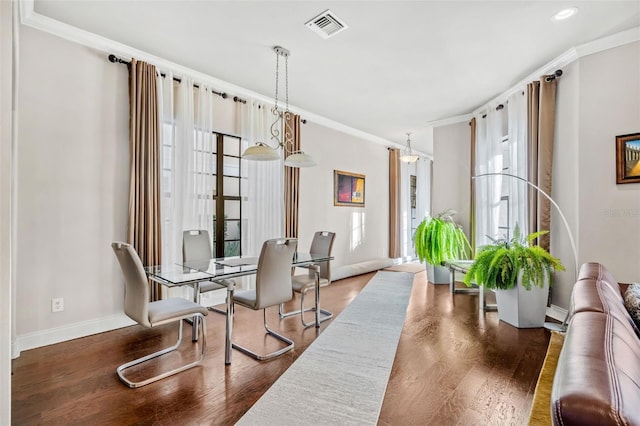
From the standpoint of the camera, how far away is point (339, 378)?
220 cm

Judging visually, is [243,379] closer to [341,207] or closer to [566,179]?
[566,179]

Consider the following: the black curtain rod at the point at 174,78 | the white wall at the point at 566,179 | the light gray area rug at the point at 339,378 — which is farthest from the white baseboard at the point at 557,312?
the black curtain rod at the point at 174,78

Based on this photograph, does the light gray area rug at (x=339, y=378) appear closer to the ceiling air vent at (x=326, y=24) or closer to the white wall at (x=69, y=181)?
the white wall at (x=69, y=181)

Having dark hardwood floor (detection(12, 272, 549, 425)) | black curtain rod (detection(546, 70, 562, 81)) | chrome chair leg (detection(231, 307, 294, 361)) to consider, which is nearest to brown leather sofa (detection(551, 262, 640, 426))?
dark hardwood floor (detection(12, 272, 549, 425))

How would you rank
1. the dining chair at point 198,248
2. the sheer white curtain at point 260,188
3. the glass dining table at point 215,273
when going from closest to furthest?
1. the glass dining table at point 215,273
2. the dining chair at point 198,248
3. the sheer white curtain at point 260,188

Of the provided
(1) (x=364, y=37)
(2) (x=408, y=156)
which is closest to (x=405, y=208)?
(2) (x=408, y=156)

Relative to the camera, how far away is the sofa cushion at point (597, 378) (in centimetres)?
61

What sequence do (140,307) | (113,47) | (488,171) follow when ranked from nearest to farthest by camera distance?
(140,307) < (113,47) < (488,171)

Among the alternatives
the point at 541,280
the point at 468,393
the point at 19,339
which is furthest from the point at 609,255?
the point at 19,339

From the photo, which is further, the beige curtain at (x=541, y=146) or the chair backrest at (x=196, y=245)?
the beige curtain at (x=541, y=146)

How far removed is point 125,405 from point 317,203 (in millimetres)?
3921

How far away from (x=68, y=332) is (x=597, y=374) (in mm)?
3736

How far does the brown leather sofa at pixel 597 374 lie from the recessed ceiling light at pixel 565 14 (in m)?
2.64

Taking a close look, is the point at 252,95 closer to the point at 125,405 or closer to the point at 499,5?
the point at 499,5
